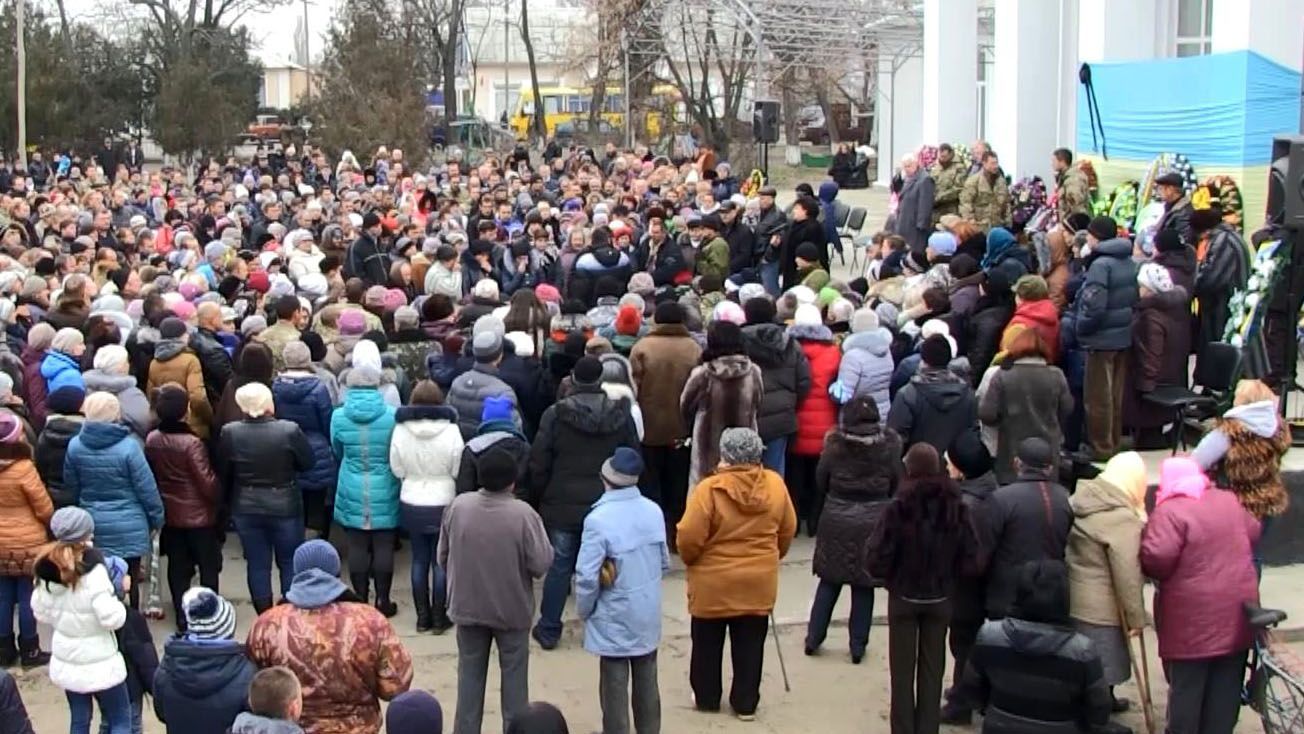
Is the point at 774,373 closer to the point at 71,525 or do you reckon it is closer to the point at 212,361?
the point at 212,361

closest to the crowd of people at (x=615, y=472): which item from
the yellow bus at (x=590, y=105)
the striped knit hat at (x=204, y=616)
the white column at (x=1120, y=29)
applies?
the striped knit hat at (x=204, y=616)

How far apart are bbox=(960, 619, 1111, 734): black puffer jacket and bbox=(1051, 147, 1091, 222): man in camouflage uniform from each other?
9.19 metres

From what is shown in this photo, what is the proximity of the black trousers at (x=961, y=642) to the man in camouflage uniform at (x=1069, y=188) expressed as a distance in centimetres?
792

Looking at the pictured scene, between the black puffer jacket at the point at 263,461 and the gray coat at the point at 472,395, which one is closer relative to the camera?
the black puffer jacket at the point at 263,461

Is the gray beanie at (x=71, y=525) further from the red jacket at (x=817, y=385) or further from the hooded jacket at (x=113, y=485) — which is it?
the red jacket at (x=817, y=385)

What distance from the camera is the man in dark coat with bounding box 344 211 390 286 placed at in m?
14.9

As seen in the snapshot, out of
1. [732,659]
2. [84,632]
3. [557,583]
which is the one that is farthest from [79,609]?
[732,659]

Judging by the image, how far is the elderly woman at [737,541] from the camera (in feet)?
25.1

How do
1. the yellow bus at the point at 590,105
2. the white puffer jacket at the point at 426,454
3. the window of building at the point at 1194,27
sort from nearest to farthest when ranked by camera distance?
the white puffer jacket at the point at 426,454 < the window of building at the point at 1194,27 < the yellow bus at the point at 590,105

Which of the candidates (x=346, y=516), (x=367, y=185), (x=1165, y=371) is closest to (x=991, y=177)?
(x=1165, y=371)

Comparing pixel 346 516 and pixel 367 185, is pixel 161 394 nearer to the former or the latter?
pixel 346 516

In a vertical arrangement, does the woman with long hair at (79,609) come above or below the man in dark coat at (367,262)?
below

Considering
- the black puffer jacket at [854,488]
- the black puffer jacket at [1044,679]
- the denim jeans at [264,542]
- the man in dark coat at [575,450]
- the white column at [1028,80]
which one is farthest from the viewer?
the white column at [1028,80]

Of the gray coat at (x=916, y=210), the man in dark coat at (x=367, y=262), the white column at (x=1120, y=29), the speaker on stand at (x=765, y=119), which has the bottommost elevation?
the man in dark coat at (x=367, y=262)
